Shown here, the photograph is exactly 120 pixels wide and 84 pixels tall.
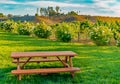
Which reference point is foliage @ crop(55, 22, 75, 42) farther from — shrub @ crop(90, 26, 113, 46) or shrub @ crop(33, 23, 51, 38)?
shrub @ crop(33, 23, 51, 38)

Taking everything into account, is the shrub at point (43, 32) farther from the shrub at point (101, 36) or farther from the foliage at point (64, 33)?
the shrub at point (101, 36)

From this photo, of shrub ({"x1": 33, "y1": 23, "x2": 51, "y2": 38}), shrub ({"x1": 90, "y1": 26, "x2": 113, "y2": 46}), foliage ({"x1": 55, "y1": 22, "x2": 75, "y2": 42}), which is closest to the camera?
shrub ({"x1": 90, "y1": 26, "x2": 113, "y2": 46})

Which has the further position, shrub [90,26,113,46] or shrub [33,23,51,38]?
shrub [33,23,51,38]

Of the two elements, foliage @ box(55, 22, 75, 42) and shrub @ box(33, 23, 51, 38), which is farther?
shrub @ box(33, 23, 51, 38)

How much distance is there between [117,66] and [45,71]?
10.2ft

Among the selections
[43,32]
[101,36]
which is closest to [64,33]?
[101,36]

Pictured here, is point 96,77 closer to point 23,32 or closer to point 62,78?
point 62,78

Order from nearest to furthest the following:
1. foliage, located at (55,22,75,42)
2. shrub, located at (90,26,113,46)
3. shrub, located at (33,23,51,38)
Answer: shrub, located at (90,26,113,46) < foliage, located at (55,22,75,42) < shrub, located at (33,23,51,38)

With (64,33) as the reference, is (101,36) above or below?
below

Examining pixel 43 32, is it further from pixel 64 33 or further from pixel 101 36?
pixel 101 36

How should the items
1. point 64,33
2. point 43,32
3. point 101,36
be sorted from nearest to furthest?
point 101,36
point 64,33
point 43,32

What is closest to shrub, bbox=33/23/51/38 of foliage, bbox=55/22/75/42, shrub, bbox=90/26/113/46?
foliage, bbox=55/22/75/42

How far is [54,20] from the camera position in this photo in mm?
54969

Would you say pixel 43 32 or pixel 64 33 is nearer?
pixel 64 33
